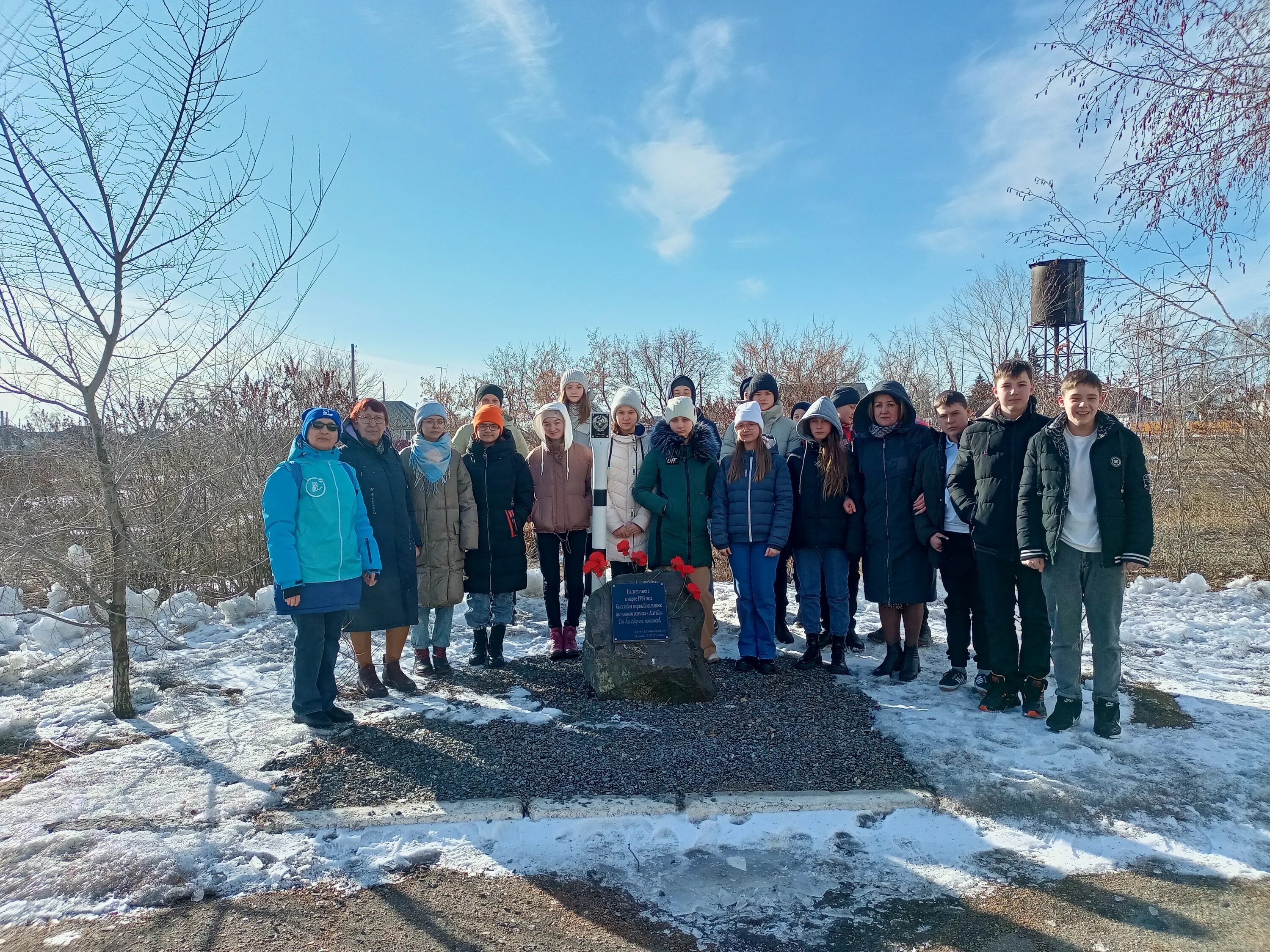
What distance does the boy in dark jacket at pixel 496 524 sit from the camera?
5.83 meters

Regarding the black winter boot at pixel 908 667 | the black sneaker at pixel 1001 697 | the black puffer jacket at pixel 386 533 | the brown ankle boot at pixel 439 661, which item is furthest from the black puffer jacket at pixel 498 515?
the black sneaker at pixel 1001 697

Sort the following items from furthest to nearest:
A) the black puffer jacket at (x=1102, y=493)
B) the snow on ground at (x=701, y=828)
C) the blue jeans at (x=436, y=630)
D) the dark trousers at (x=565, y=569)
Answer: the dark trousers at (x=565, y=569), the blue jeans at (x=436, y=630), the black puffer jacket at (x=1102, y=493), the snow on ground at (x=701, y=828)

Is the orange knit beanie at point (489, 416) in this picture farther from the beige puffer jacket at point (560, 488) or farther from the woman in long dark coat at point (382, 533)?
the woman in long dark coat at point (382, 533)

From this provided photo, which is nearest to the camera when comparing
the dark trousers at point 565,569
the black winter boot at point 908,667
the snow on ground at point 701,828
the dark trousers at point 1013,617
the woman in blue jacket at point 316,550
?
the snow on ground at point 701,828

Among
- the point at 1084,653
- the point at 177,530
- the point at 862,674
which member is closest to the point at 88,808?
the point at 177,530

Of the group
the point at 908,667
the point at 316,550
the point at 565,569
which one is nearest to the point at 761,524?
the point at 908,667

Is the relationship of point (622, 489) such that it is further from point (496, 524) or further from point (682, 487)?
point (496, 524)

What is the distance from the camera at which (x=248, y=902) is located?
300cm

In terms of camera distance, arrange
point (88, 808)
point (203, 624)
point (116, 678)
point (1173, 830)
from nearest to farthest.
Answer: point (1173, 830)
point (88, 808)
point (116, 678)
point (203, 624)

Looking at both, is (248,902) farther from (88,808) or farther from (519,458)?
(519,458)

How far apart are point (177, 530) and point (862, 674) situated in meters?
6.20

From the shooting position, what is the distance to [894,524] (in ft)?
18.1

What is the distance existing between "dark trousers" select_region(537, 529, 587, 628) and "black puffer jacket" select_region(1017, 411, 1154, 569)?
→ 11.2ft

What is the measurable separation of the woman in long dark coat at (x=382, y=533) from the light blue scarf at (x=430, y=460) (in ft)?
0.92
